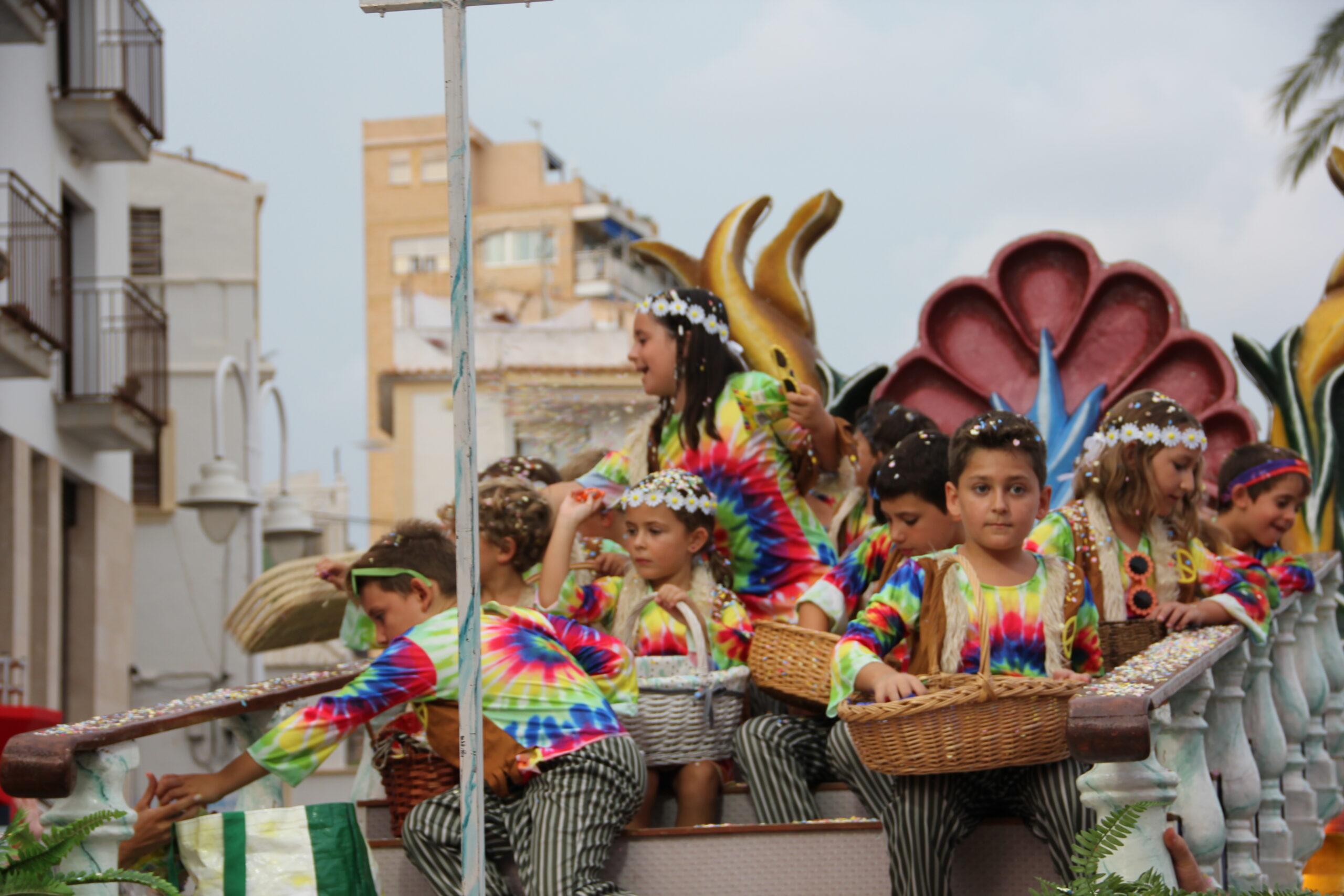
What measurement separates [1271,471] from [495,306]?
36.1 meters

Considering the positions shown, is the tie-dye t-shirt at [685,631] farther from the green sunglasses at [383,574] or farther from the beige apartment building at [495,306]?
the beige apartment building at [495,306]

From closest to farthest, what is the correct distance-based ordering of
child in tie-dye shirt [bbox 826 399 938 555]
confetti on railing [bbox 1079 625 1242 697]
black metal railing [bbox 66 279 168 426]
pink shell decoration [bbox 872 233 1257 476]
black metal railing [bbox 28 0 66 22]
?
confetti on railing [bbox 1079 625 1242 697] < child in tie-dye shirt [bbox 826 399 938 555] < pink shell decoration [bbox 872 233 1257 476] < black metal railing [bbox 28 0 66 22] < black metal railing [bbox 66 279 168 426]

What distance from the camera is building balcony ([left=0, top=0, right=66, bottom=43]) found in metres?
16.0

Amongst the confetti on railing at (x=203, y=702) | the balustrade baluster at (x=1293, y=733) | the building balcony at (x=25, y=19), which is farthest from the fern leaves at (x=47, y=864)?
the building balcony at (x=25, y=19)

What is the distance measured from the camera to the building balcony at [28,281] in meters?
15.1

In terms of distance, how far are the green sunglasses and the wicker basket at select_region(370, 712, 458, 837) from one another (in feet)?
1.27

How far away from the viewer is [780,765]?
5.44 m

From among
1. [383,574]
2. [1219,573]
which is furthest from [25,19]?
[1219,573]

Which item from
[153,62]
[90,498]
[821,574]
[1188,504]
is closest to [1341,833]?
[1188,504]

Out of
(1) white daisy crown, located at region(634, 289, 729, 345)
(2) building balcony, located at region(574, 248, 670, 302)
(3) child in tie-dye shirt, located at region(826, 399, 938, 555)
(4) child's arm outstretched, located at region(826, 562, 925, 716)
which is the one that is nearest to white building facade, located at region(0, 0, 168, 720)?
(1) white daisy crown, located at region(634, 289, 729, 345)

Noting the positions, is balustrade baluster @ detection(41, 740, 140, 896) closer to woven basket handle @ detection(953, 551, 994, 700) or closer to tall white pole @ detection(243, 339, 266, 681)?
woven basket handle @ detection(953, 551, 994, 700)

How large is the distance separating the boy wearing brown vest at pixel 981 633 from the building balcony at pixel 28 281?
432 inches

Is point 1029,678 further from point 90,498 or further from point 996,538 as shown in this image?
point 90,498

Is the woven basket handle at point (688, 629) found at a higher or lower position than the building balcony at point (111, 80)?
lower
